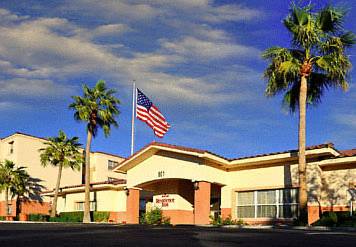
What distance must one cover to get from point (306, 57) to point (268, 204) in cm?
875

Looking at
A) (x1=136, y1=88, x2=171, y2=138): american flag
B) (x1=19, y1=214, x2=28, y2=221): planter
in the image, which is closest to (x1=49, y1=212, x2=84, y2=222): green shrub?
(x1=19, y1=214, x2=28, y2=221): planter

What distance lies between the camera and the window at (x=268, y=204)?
1096 inches

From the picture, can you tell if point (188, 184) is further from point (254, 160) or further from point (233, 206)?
point (254, 160)

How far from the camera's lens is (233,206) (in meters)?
30.8

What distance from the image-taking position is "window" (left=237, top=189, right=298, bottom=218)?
27.8 metres

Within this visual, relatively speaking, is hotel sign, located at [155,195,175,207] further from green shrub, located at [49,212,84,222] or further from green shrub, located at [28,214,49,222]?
green shrub, located at [28,214,49,222]

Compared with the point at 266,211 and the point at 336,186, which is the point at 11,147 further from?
the point at 336,186

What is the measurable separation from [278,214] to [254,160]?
3303 mm

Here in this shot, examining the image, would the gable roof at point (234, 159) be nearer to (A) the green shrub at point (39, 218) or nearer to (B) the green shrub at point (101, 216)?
(B) the green shrub at point (101, 216)

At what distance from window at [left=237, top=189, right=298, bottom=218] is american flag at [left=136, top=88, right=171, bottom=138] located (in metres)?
7.84

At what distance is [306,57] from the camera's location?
84.4 ft

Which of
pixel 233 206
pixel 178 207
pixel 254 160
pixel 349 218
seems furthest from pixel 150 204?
pixel 349 218

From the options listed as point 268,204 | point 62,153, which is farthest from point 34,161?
point 268,204

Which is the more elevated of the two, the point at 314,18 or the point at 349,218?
the point at 314,18
